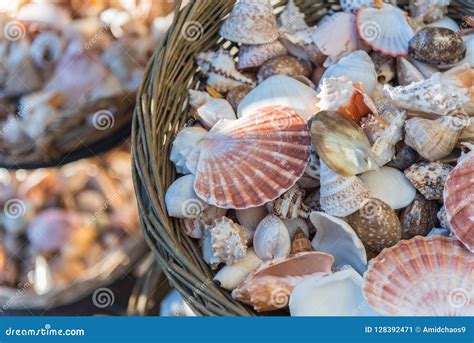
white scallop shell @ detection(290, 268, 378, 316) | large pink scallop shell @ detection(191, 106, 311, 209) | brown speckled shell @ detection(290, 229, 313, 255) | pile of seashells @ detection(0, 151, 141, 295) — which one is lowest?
pile of seashells @ detection(0, 151, 141, 295)

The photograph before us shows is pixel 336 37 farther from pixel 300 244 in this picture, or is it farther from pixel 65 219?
pixel 65 219

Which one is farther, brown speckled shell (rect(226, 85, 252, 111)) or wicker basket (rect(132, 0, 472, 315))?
brown speckled shell (rect(226, 85, 252, 111))

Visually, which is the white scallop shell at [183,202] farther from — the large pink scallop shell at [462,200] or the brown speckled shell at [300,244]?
the large pink scallop shell at [462,200]

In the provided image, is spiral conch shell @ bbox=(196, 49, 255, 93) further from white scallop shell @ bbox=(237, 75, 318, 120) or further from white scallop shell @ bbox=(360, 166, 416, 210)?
white scallop shell @ bbox=(360, 166, 416, 210)

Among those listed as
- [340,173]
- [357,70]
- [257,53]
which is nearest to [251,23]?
[257,53]

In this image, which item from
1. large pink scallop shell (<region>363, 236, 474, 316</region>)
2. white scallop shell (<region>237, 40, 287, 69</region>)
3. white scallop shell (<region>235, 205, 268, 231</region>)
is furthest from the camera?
white scallop shell (<region>237, 40, 287, 69</region>)

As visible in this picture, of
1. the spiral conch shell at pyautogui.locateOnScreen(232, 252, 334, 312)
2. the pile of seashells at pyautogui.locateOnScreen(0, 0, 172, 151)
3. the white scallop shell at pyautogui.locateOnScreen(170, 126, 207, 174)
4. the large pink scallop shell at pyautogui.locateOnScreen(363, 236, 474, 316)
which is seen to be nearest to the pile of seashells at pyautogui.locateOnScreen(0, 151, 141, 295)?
the pile of seashells at pyautogui.locateOnScreen(0, 0, 172, 151)
